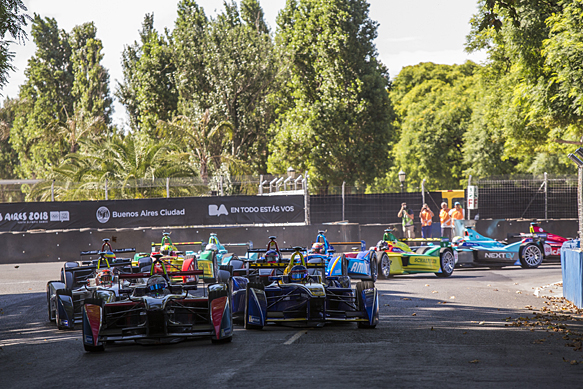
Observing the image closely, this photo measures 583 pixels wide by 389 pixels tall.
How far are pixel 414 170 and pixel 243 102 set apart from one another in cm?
1628

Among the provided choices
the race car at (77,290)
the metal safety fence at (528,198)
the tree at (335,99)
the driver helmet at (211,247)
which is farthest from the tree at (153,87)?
the race car at (77,290)

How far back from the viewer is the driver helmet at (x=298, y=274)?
9617mm

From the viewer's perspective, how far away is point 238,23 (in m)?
47.8

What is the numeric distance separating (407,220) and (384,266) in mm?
8897

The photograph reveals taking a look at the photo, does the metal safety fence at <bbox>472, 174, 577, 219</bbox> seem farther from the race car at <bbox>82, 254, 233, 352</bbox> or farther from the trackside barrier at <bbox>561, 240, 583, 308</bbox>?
the race car at <bbox>82, 254, 233, 352</bbox>

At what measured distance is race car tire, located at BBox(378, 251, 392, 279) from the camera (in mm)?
15727

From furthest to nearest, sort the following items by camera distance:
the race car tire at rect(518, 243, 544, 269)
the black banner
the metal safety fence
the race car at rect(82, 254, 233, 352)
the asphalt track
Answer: the metal safety fence → the black banner → the race car tire at rect(518, 243, 544, 269) → the race car at rect(82, 254, 233, 352) → the asphalt track

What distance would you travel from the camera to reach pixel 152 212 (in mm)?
23297

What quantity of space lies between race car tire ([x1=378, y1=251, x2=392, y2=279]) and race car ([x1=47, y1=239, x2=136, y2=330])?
6324mm

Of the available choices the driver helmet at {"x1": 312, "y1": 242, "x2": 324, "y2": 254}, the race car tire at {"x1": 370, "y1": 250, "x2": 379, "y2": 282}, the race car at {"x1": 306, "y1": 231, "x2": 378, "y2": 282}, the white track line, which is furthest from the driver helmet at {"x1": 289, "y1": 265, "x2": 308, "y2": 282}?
the race car tire at {"x1": 370, "y1": 250, "x2": 379, "y2": 282}

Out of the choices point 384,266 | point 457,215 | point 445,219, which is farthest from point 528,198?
point 384,266

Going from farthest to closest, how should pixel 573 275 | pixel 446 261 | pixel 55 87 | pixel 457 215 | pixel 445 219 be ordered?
pixel 55 87 < pixel 445 219 < pixel 457 215 < pixel 446 261 < pixel 573 275

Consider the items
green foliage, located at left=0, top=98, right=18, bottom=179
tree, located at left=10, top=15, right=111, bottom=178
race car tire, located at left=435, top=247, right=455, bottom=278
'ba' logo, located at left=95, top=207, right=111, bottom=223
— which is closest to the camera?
race car tire, located at left=435, top=247, right=455, bottom=278

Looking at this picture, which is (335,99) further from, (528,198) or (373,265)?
(373,265)
